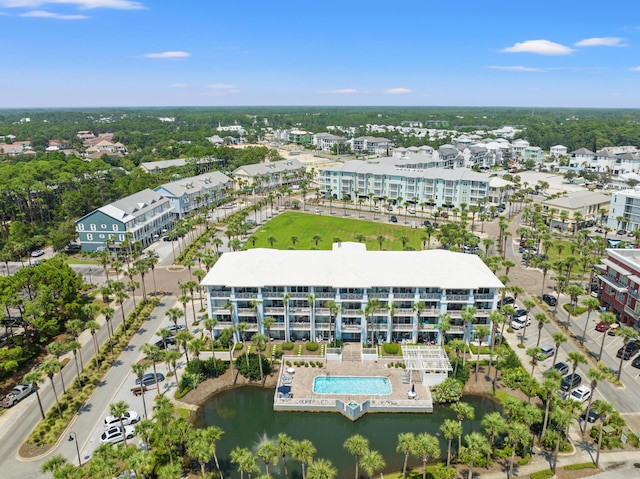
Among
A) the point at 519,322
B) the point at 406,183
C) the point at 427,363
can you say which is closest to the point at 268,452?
the point at 427,363

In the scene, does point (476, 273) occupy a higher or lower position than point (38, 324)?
higher

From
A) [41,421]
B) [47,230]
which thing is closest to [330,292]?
[41,421]

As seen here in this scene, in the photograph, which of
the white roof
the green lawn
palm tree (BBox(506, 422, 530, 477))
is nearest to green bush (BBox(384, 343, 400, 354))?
the white roof

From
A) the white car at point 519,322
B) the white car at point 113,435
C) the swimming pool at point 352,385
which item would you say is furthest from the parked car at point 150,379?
the white car at point 519,322

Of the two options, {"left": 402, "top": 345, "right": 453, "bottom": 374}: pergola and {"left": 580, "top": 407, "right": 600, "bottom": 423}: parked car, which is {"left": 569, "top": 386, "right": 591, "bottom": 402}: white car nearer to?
{"left": 580, "top": 407, "right": 600, "bottom": 423}: parked car

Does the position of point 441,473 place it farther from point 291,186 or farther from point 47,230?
point 291,186

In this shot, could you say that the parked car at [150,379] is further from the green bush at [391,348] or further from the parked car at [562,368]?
the parked car at [562,368]
